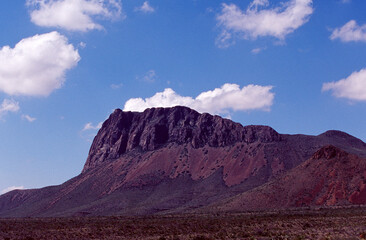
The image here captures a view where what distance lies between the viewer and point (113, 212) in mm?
119125

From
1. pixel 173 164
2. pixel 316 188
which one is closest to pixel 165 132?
pixel 173 164

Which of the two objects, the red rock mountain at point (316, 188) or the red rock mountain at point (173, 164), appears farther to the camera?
the red rock mountain at point (173, 164)

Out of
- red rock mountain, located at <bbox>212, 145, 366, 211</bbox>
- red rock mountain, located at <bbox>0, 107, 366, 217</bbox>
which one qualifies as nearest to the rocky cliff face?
red rock mountain, located at <bbox>0, 107, 366, 217</bbox>

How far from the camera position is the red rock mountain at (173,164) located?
126750 millimetres

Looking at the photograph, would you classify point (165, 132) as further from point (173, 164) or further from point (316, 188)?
point (316, 188)

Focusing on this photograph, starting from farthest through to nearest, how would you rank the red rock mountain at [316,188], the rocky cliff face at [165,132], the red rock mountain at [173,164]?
the rocky cliff face at [165,132] < the red rock mountain at [173,164] < the red rock mountain at [316,188]

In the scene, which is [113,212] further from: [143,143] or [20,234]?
[20,234]

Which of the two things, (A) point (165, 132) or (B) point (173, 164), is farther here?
(A) point (165, 132)

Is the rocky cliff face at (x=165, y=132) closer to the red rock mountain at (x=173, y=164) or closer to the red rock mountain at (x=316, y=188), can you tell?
the red rock mountain at (x=173, y=164)

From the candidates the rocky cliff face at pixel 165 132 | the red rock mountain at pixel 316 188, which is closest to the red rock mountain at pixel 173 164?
the rocky cliff face at pixel 165 132

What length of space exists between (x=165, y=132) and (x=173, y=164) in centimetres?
2530

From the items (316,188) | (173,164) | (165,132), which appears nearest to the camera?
(316,188)

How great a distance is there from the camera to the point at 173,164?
155375 mm

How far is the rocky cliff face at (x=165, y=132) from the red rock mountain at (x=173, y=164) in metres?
0.36
